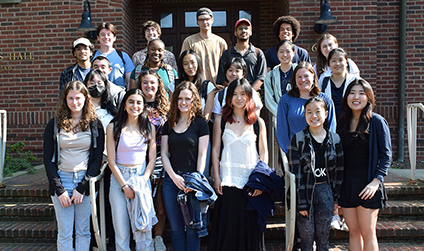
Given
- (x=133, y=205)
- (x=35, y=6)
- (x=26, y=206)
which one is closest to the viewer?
(x=133, y=205)

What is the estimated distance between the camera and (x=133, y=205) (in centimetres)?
333

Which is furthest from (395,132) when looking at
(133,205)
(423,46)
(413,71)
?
(133,205)

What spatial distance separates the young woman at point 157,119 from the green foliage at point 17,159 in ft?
11.9

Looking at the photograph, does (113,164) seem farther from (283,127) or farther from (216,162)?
(283,127)

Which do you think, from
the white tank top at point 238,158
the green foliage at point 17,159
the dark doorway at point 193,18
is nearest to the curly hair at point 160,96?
the white tank top at point 238,158

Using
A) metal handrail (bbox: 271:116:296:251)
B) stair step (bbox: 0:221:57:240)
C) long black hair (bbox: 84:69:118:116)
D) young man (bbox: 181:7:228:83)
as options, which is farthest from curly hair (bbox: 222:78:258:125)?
stair step (bbox: 0:221:57:240)

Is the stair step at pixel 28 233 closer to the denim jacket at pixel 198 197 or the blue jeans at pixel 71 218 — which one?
the blue jeans at pixel 71 218

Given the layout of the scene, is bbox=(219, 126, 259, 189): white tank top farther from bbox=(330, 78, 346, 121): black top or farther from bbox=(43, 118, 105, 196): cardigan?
bbox=(43, 118, 105, 196): cardigan

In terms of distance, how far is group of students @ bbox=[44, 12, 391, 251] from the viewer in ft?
10.3

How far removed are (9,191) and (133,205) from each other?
106 inches

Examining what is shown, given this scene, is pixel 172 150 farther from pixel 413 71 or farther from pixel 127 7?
pixel 413 71

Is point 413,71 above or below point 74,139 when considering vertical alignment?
above

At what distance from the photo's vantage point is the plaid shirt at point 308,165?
3109mm

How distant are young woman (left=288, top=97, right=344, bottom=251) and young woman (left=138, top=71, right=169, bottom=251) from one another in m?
1.35
